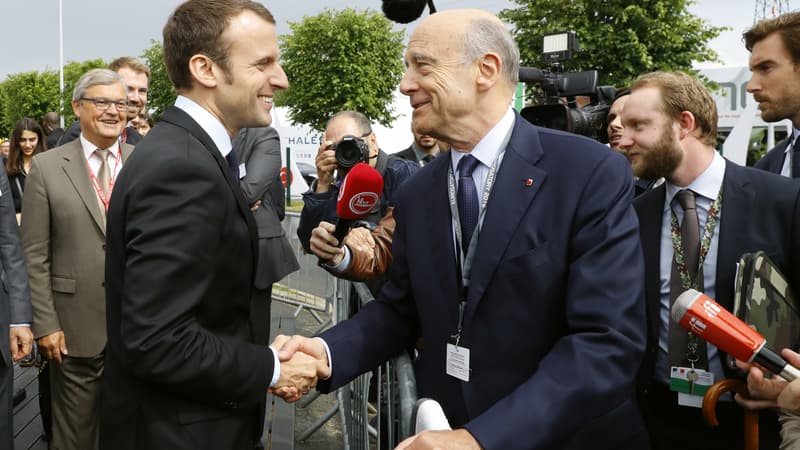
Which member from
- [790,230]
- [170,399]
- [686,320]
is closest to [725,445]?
[790,230]

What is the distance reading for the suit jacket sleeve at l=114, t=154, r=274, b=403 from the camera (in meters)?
1.94

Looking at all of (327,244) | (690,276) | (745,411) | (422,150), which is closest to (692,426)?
(745,411)

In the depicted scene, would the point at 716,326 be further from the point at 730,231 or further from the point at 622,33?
the point at 622,33

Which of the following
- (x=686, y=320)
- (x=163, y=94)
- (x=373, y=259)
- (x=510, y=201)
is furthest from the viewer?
(x=163, y=94)

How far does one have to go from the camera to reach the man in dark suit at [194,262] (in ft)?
6.41

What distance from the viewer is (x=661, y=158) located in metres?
2.82

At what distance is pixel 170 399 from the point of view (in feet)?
6.91

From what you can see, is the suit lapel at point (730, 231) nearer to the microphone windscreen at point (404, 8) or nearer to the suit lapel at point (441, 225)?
the suit lapel at point (441, 225)

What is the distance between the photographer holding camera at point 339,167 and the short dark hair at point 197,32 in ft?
4.03

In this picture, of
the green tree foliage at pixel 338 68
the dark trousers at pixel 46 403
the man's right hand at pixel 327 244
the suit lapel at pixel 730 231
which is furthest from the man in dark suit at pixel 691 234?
the green tree foliage at pixel 338 68

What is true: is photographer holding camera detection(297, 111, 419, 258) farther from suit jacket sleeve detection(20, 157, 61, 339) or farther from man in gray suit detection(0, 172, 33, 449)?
man in gray suit detection(0, 172, 33, 449)

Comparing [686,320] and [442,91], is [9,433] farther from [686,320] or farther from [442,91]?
[686,320]

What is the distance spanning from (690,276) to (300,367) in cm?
145

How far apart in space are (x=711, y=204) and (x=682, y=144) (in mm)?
275
